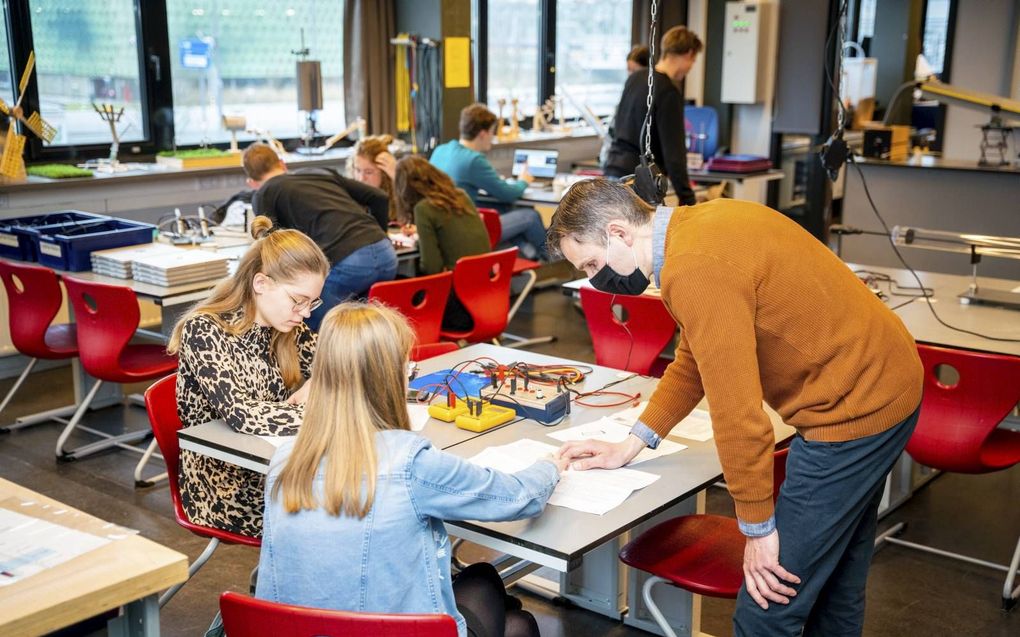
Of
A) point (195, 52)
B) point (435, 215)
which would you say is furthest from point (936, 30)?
point (435, 215)

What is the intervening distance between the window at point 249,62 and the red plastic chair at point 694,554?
4.91 m

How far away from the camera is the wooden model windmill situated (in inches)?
215

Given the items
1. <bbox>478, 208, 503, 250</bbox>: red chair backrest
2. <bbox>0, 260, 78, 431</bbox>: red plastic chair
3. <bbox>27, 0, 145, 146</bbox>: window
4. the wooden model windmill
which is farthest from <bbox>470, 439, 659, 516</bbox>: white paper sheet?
<bbox>27, 0, 145, 146</bbox>: window

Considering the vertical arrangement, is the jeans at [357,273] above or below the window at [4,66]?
below

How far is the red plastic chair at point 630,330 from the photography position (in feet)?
12.8

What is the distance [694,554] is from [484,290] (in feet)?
8.34

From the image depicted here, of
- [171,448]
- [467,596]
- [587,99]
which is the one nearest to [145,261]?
[171,448]

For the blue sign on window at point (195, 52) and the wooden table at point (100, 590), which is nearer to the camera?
the wooden table at point (100, 590)

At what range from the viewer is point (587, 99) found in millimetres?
9500

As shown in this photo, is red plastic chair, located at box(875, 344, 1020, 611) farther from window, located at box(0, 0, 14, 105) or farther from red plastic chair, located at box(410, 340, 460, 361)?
window, located at box(0, 0, 14, 105)

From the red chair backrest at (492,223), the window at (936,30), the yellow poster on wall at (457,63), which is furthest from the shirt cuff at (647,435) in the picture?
the window at (936,30)

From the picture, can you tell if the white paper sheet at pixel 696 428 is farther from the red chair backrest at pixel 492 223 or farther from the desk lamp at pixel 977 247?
the red chair backrest at pixel 492 223

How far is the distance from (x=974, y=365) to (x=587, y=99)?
6694 mm

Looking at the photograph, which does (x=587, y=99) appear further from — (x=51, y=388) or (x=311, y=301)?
(x=311, y=301)
